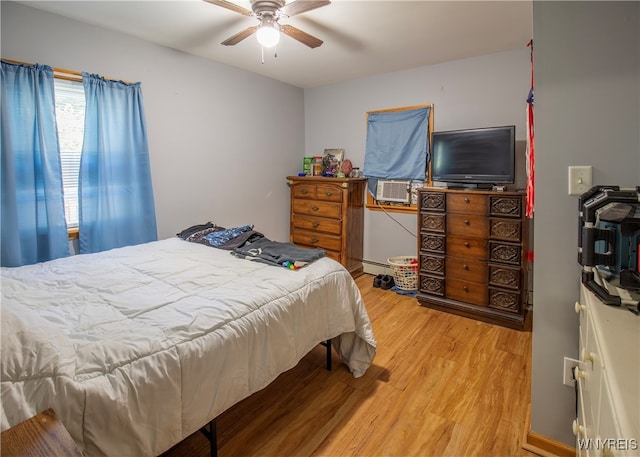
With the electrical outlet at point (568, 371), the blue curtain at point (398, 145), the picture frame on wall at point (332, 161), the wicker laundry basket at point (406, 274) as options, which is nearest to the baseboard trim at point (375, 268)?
the wicker laundry basket at point (406, 274)

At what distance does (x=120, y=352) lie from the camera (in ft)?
3.75

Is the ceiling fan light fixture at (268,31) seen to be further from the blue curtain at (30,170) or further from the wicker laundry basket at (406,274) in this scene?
the wicker laundry basket at (406,274)

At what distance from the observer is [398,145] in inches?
155

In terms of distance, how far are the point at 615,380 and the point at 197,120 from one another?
3614mm

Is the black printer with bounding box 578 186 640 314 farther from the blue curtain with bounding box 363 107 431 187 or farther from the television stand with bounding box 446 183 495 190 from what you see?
the blue curtain with bounding box 363 107 431 187

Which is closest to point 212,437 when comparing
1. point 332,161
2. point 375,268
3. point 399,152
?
point 375,268

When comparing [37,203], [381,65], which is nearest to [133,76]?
[37,203]

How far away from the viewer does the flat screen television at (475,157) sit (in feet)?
9.66

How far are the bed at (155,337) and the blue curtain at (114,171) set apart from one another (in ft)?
1.72

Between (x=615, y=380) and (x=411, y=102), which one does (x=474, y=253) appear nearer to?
(x=411, y=102)

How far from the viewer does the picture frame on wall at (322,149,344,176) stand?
4.41 metres

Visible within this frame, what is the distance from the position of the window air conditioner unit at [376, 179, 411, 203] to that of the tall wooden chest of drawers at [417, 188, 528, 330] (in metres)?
0.66

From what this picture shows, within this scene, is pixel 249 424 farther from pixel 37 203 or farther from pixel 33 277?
pixel 37 203

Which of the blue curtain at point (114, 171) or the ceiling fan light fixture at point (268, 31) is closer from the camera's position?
the ceiling fan light fixture at point (268, 31)
